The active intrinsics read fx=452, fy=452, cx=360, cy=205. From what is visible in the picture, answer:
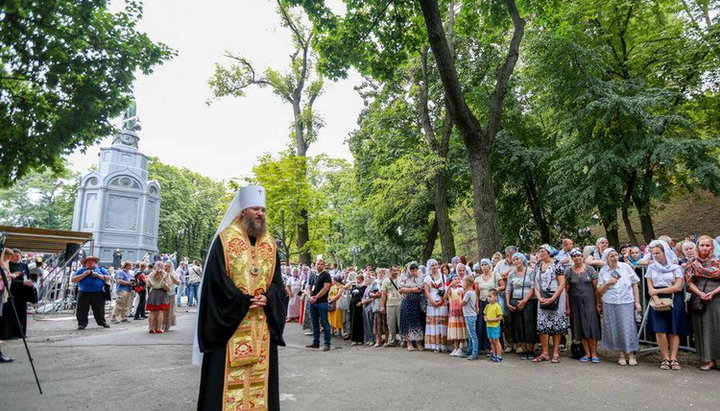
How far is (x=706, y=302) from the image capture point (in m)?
7.39

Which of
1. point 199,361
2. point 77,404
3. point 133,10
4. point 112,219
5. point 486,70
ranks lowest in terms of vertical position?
point 77,404

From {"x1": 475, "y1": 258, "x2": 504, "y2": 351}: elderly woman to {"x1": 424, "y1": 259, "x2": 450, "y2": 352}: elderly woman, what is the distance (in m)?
0.78

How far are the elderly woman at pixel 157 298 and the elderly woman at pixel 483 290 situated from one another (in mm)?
8491

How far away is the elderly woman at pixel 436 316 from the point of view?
9953mm

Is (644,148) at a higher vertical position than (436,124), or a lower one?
lower

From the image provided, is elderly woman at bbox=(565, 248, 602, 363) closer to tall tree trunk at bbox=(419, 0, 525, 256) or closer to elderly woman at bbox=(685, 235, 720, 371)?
elderly woman at bbox=(685, 235, 720, 371)

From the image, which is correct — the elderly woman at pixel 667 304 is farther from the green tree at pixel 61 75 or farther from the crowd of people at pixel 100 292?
the green tree at pixel 61 75

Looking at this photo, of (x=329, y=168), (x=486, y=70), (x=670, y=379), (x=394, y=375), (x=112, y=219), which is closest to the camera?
(x=670, y=379)

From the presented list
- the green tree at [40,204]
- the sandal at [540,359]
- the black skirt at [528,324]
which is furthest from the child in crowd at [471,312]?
the green tree at [40,204]

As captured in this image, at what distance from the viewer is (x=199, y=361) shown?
450 centimetres

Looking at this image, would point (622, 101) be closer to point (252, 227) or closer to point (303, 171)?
point (252, 227)

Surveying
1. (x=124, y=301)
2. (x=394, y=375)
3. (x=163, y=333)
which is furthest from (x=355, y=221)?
(x=394, y=375)

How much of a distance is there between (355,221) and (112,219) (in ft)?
56.2

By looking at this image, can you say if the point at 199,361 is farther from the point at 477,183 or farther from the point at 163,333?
the point at 163,333
